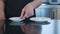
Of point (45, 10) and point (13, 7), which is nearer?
point (13, 7)

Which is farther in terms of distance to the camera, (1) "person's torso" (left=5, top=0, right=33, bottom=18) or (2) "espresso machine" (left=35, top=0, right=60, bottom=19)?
(2) "espresso machine" (left=35, top=0, right=60, bottom=19)

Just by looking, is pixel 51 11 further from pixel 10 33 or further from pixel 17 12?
pixel 10 33

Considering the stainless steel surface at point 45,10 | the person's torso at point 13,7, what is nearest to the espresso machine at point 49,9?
the stainless steel surface at point 45,10

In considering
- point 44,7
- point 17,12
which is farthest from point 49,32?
point 44,7

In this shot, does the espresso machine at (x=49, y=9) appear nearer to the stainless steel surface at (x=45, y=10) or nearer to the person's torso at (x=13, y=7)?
the stainless steel surface at (x=45, y=10)

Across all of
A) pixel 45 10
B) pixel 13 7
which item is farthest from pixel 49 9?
pixel 13 7

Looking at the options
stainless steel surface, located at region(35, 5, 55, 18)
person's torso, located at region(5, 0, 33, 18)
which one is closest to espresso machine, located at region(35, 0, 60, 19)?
stainless steel surface, located at region(35, 5, 55, 18)

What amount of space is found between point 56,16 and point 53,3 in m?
0.19

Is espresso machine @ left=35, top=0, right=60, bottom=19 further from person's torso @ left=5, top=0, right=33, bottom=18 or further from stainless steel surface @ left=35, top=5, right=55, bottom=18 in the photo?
person's torso @ left=5, top=0, right=33, bottom=18

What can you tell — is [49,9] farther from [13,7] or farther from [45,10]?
[13,7]

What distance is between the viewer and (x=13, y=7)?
58.7 inches

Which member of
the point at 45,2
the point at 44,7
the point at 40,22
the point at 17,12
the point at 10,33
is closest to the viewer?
the point at 10,33

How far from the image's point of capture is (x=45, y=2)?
238 cm

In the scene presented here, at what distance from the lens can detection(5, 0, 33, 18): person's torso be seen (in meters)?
1.47
